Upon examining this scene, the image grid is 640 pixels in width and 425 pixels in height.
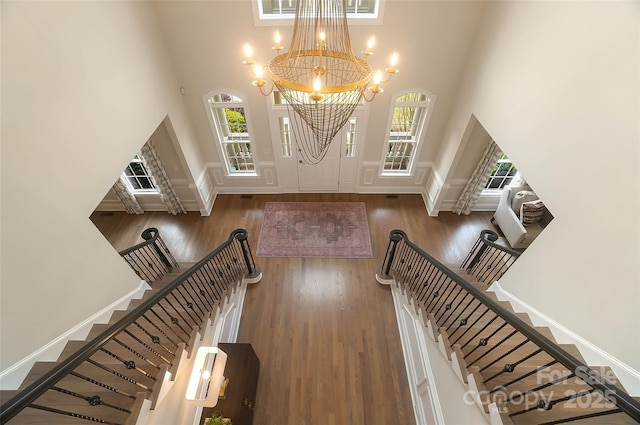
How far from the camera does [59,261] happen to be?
2506 millimetres

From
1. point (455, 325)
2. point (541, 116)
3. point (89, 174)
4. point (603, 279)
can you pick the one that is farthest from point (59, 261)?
point (541, 116)

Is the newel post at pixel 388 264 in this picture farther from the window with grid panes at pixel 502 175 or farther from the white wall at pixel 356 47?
the window with grid panes at pixel 502 175

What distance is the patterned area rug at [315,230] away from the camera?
16.8 ft

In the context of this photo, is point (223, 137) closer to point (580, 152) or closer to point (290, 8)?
point (290, 8)

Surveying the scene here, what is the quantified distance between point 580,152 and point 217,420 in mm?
4095

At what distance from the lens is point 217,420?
8.17 ft

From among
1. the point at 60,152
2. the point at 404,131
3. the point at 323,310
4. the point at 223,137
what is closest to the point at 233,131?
the point at 223,137

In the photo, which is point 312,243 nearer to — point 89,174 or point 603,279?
point 89,174

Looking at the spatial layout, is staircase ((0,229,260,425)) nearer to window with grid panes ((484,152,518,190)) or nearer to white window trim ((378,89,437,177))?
white window trim ((378,89,437,177))

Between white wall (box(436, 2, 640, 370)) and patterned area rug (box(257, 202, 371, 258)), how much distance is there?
2.57 m

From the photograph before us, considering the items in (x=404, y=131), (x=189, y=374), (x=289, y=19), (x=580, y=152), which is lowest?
(x=189, y=374)

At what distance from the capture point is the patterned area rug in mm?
5121

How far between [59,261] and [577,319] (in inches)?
186

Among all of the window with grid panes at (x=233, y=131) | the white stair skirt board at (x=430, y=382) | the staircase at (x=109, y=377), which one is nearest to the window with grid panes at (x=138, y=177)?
the window with grid panes at (x=233, y=131)
